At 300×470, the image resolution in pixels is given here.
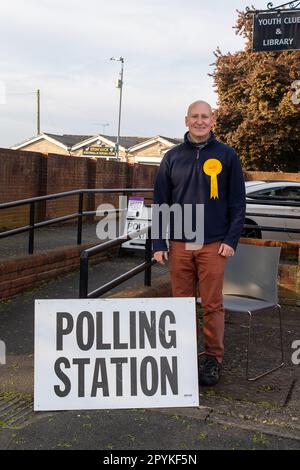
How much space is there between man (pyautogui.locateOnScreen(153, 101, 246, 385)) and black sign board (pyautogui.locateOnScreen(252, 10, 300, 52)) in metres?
5.47

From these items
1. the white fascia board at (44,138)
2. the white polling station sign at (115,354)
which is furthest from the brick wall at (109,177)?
the white fascia board at (44,138)

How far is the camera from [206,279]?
13.2 feet

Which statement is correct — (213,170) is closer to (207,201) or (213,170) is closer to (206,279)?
(207,201)

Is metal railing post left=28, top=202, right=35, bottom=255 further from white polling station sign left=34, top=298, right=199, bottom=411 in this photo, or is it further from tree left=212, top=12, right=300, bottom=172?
tree left=212, top=12, right=300, bottom=172

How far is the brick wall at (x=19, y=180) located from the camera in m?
10.4

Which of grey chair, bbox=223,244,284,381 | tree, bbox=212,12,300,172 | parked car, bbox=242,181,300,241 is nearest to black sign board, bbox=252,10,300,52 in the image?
parked car, bbox=242,181,300,241

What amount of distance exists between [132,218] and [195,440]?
19.4 ft

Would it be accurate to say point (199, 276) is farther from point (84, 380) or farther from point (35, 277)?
point (35, 277)

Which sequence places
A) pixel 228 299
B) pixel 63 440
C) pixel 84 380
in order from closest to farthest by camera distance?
pixel 63 440 → pixel 84 380 → pixel 228 299

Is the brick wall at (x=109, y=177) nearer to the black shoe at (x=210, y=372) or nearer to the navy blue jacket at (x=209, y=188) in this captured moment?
the navy blue jacket at (x=209, y=188)

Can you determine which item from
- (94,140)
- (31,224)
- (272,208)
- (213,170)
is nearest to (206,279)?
(213,170)
